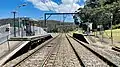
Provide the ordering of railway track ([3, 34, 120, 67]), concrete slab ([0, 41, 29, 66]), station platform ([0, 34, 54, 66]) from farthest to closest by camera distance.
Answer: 1. station platform ([0, 34, 54, 66])
2. concrete slab ([0, 41, 29, 66])
3. railway track ([3, 34, 120, 67])

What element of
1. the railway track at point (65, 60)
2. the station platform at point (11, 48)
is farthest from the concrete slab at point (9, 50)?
the railway track at point (65, 60)

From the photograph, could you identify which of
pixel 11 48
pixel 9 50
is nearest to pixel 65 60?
pixel 9 50

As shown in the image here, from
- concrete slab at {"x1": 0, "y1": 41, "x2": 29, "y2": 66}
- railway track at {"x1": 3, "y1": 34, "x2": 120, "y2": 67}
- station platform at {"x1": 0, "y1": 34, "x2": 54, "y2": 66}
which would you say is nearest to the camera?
railway track at {"x1": 3, "y1": 34, "x2": 120, "y2": 67}

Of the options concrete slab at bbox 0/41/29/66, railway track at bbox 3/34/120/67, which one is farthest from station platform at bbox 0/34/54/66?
railway track at bbox 3/34/120/67

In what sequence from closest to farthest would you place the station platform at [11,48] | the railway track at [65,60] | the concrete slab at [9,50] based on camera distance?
the railway track at [65,60], the concrete slab at [9,50], the station platform at [11,48]

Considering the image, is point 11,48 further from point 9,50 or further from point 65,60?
point 65,60

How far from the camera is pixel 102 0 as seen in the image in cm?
10931

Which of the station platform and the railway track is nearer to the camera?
the railway track

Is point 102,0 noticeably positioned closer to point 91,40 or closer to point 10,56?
point 91,40

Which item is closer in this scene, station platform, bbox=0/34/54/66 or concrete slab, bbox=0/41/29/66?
concrete slab, bbox=0/41/29/66

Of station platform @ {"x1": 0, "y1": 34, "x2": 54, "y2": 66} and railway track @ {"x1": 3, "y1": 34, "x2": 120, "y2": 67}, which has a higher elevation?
station platform @ {"x1": 0, "y1": 34, "x2": 54, "y2": 66}

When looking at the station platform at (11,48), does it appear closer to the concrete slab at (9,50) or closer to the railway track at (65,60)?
the concrete slab at (9,50)

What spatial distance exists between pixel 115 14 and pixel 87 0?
192ft

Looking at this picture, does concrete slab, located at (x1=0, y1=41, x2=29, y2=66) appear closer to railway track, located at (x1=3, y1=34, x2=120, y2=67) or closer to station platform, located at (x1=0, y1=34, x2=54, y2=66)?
station platform, located at (x1=0, y1=34, x2=54, y2=66)
